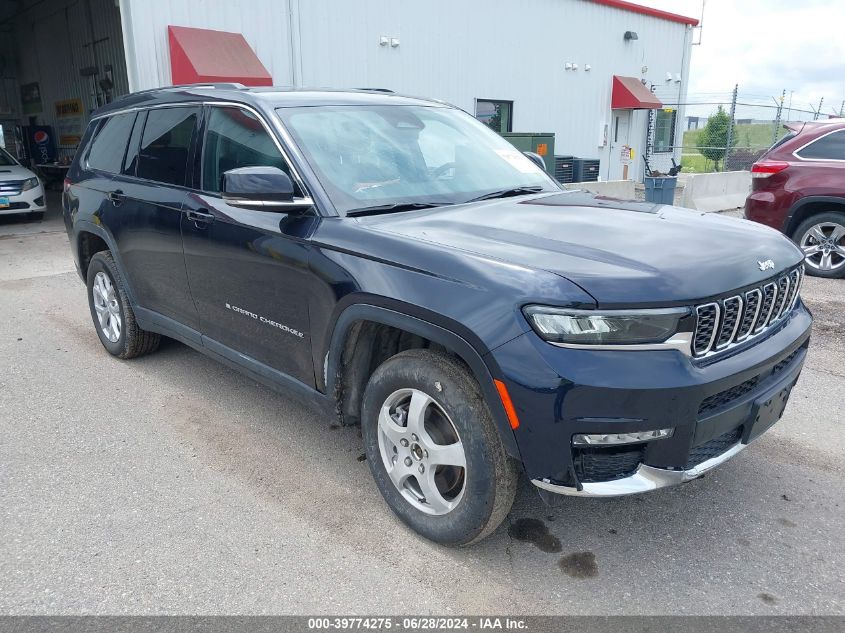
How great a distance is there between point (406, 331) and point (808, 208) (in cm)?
681

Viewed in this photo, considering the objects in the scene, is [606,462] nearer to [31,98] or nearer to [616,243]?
[616,243]

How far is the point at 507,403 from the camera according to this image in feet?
7.80

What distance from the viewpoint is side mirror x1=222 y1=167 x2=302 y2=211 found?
2.97 meters

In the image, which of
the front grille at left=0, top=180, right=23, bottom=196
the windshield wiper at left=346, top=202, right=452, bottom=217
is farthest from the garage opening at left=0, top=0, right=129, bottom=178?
the windshield wiper at left=346, top=202, right=452, bottom=217

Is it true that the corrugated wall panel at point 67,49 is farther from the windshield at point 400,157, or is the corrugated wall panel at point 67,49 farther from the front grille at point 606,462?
the front grille at point 606,462

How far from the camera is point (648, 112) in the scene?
2366 centimetres

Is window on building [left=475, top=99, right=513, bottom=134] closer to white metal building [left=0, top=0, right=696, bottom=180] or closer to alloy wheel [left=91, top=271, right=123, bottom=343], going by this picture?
white metal building [left=0, top=0, right=696, bottom=180]

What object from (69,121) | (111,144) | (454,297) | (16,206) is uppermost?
(111,144)

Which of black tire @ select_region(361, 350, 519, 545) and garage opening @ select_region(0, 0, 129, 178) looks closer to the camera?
black tire @ select_region(361, 350, 519, 545)

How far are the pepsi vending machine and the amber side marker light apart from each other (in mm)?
23733

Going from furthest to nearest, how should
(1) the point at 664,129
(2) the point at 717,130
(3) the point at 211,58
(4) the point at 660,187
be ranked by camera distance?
(2) the point at 717,130
(1) the point at 664,129
(4) the point at 660,187
(3) the point at 211,58

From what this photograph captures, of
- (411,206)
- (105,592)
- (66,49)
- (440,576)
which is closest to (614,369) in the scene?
(440,576)

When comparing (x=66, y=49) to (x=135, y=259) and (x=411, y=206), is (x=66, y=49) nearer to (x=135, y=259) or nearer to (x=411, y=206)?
(x=135, y=259)

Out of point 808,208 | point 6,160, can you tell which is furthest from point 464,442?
point 6,160
